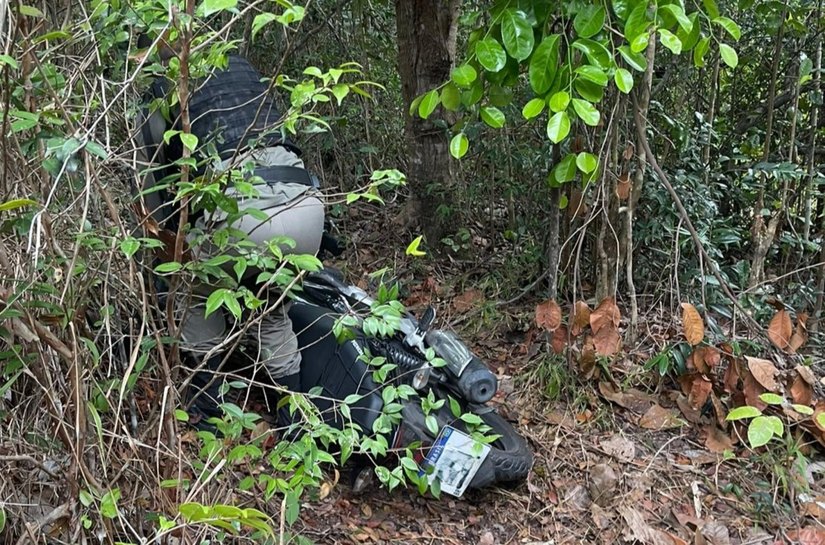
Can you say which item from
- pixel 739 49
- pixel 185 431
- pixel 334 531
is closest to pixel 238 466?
pixel 185 431

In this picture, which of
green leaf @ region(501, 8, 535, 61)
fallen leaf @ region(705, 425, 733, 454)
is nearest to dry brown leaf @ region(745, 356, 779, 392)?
fallen leaf @ region(705, 425, 733, 454)

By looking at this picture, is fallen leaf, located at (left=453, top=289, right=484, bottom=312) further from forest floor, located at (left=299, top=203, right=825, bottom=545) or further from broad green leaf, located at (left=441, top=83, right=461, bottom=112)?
broad green leaf, located at (left=441, top=83, right=461, bottom=112)

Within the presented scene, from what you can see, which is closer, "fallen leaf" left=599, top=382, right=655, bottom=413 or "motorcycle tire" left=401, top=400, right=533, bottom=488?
"motorcycle tire" left=401, top=400, right=533, bottom=488

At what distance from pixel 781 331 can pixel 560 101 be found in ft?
5.57

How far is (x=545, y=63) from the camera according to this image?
7.50ft

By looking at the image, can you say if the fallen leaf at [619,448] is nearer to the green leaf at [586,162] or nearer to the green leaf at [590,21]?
the green leaf at [586,162]

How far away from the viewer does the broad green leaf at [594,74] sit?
2.16 m

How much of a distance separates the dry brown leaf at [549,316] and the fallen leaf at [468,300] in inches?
31.6

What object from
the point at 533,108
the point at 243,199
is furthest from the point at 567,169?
the point at 243,199

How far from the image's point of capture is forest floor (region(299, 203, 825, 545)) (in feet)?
8.68

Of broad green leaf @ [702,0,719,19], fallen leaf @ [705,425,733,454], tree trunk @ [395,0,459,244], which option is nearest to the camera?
broad green leaf @ [702,0,719,19]

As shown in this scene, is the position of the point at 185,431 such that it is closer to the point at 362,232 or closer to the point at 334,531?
the point at 334,531

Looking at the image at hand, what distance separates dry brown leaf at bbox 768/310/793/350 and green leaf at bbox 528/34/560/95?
1.65 metres

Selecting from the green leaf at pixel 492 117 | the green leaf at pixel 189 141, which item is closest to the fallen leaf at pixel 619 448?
the green leaf at pixel 492 117
